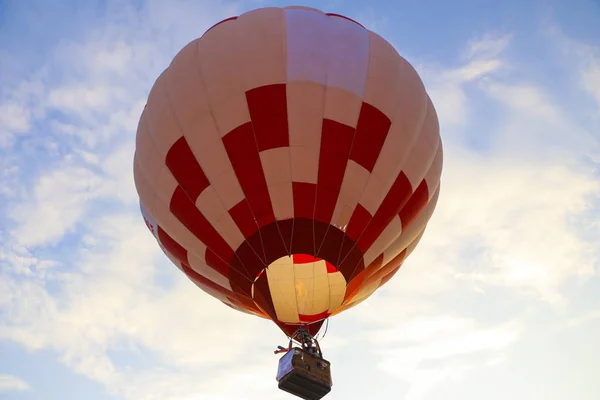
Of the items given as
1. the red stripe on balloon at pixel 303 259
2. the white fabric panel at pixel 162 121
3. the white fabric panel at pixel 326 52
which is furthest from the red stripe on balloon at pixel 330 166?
the white fabric panel at pixel 162 121

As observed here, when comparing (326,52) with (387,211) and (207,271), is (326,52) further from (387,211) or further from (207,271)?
(207,271)

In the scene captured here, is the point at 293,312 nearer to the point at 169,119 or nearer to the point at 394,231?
the point at 394,231

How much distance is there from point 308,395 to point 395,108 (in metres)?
3.94

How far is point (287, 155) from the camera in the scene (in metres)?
→ 6.97

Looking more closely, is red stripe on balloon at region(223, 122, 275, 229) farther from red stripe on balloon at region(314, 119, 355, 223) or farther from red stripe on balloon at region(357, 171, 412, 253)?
red stripe on balloon at region(357, 171, 412, 253)

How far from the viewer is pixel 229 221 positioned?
7.13 meters

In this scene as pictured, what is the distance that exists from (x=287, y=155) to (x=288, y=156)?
2 centimetres

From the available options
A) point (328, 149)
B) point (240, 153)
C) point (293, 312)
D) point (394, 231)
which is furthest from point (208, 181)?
point (394, 231)

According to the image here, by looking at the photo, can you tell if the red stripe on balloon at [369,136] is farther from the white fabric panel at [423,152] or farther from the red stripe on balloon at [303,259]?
Result: the red stripe on balloon at [303,259]

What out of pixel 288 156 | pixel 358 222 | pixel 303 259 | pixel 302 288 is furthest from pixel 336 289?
pixel 288 156

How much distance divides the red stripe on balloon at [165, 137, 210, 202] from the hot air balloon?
0.01m

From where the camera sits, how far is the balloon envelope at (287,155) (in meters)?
6.98

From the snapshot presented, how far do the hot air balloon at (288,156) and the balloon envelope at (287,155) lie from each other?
0.6 inches

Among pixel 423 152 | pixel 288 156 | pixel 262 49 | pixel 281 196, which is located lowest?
pixel 281 196
